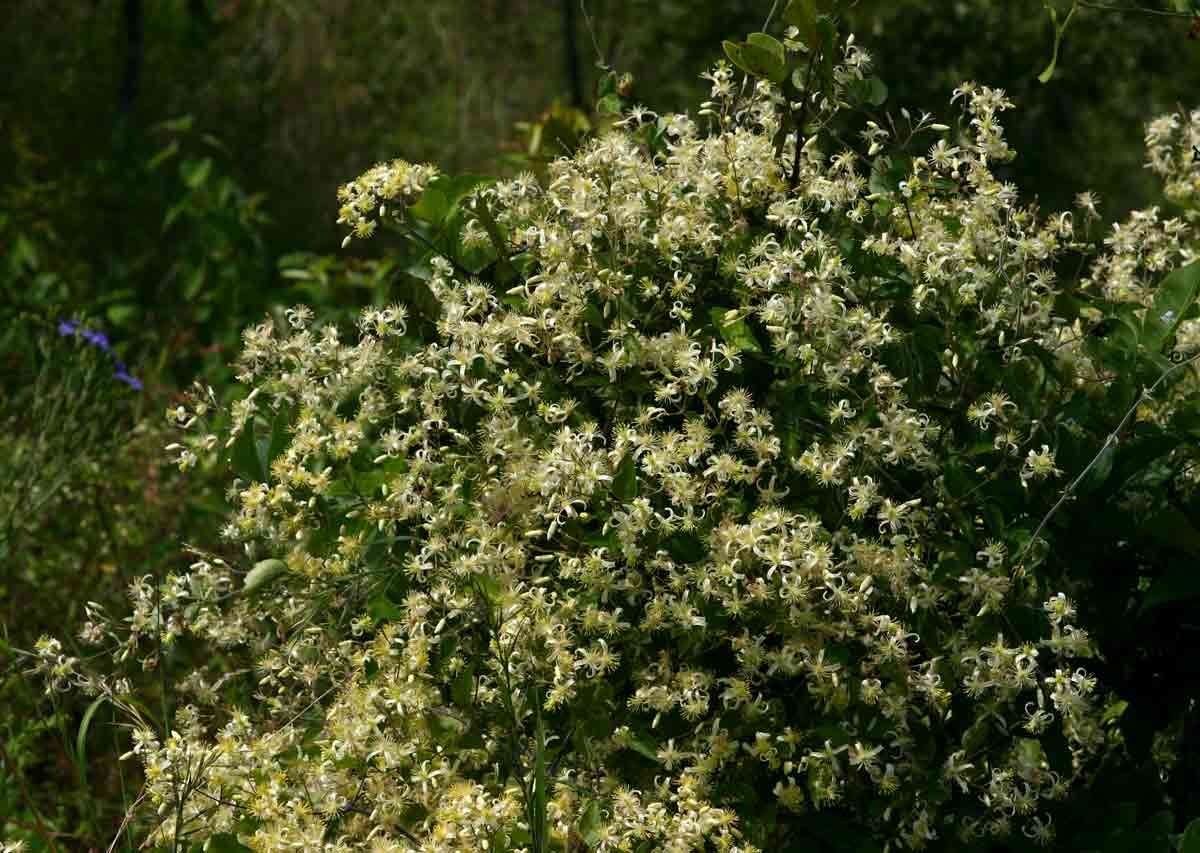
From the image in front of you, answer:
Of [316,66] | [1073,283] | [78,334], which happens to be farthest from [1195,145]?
[316,66]

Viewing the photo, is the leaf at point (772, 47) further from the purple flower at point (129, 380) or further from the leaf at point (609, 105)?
the purple flower at point (129, 380)

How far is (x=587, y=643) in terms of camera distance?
84.0 inches

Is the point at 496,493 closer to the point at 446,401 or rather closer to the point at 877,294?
the point at 446,401

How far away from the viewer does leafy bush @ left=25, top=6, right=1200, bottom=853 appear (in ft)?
6.72

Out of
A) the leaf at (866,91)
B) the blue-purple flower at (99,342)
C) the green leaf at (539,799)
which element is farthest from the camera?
the blue-purple flower at (99,342)

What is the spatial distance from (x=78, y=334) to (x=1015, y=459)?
2.48m

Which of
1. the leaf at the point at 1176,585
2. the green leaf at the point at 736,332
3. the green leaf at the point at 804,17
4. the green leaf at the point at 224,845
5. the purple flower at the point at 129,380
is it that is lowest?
the green leaf at the point at 224,845

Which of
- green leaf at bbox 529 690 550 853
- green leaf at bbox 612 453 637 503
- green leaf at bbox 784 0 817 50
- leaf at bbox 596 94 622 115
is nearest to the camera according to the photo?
green leaf at bbox 529 690 550 853

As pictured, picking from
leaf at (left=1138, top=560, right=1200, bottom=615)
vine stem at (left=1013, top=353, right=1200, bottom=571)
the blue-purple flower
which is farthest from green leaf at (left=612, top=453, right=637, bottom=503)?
the blue-purple flower

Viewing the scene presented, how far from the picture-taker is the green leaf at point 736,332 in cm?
213

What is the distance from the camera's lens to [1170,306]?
94.3 inches

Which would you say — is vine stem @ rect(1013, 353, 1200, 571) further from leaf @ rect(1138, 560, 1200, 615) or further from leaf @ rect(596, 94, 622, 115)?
leaf @ rect(596, 94, 622, 115)

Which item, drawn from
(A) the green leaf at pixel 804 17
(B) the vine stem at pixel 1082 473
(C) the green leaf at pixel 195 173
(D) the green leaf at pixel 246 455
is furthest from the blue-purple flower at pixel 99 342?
(B) the vine stem at pixel 1082 473

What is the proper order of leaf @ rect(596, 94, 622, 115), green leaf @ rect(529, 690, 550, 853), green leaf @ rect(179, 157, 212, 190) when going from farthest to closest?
green leaf @ rect(179, 157, 212, 190), leaf @ rect(596, 94, 622, 115), green leaf @ rect(529, 690, 550, 853)
